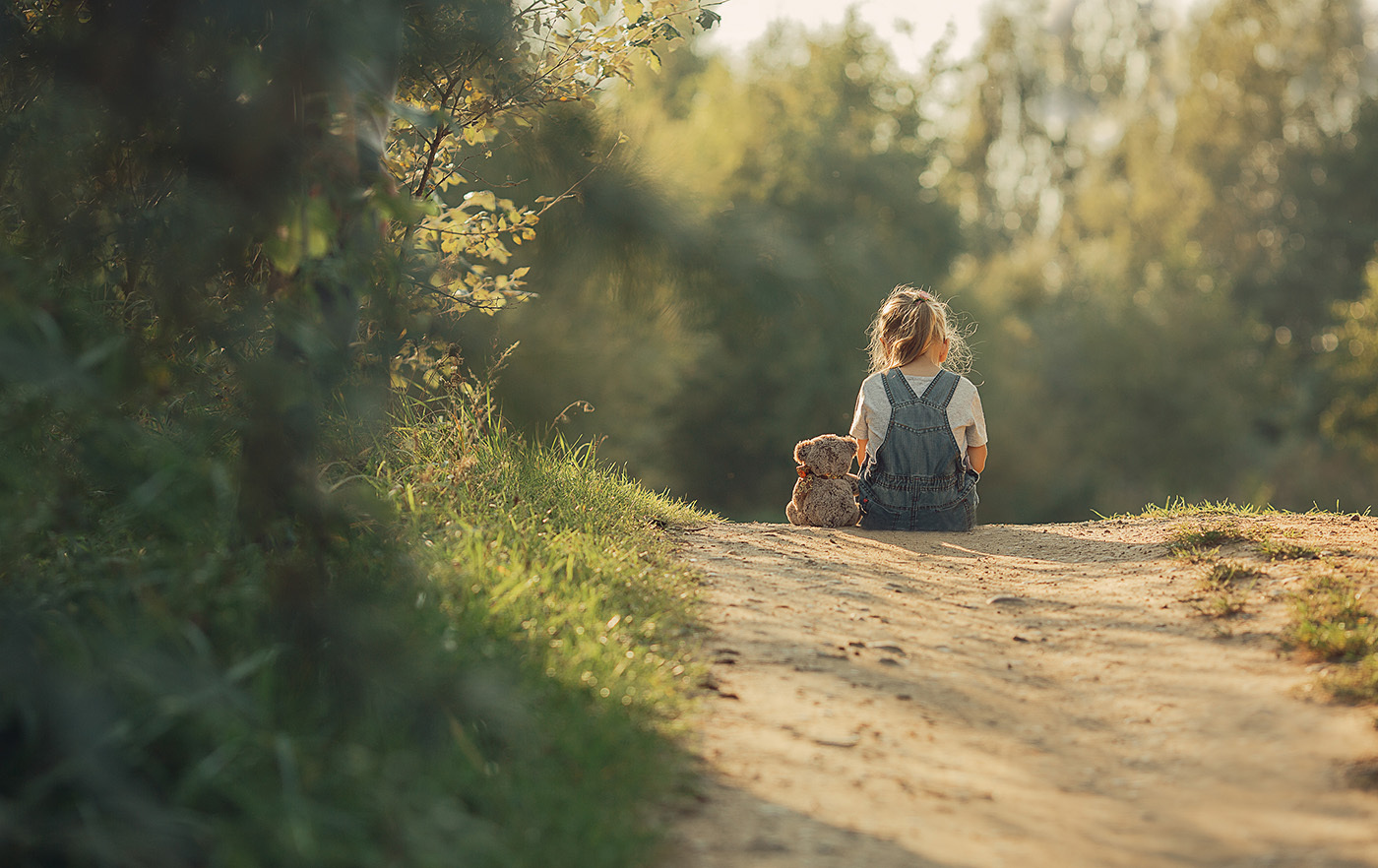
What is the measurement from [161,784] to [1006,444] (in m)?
21.9

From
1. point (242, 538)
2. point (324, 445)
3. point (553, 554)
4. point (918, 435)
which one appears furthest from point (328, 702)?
point (918, 435)

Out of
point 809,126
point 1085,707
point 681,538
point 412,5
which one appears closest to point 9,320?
point 412,5

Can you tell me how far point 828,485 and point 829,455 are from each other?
0.59 feet

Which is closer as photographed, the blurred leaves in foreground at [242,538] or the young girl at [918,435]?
the blurred leaves in foreground at [242,538]

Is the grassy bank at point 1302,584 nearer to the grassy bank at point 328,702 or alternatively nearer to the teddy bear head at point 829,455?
the teddy bear head at point 829,455

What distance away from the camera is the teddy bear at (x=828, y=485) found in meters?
6.20

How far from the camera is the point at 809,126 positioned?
2138cm

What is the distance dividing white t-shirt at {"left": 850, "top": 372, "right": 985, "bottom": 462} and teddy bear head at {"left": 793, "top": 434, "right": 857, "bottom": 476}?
117mm

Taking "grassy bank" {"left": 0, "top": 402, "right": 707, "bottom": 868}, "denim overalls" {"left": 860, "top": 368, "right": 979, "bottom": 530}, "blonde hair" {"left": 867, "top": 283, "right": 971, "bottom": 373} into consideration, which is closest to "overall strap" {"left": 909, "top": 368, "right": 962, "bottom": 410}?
"denim overalls" {"left": 860, "top": 368, "right": 979, "bottom": 530}

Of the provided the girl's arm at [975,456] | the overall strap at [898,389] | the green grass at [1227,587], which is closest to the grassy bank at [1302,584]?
the green grass at [1227,587]

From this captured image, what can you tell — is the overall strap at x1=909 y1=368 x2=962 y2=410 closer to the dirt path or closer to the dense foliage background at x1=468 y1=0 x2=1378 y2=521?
the dirt path

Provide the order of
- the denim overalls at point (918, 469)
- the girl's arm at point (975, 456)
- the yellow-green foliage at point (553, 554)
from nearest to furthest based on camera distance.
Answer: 1. the yellow-green foliage at point (553, 554)
2. the denim overalls at point (918, 469)
3. the girl's arm at point (975, 456)

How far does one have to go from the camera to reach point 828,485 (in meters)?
6.22

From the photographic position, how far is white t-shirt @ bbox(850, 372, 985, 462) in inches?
242
